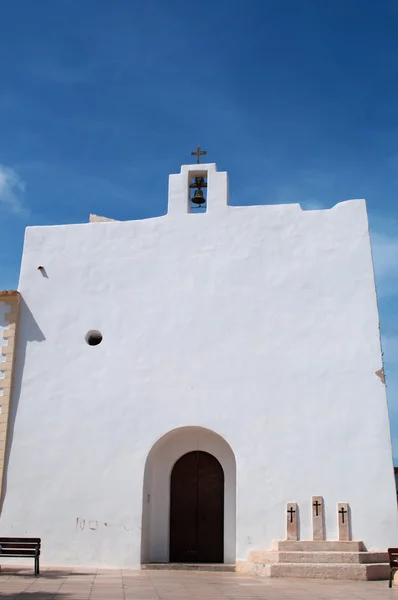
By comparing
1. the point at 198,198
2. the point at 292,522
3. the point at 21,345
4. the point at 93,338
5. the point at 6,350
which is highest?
the point at 198,198

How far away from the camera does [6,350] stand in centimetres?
1296

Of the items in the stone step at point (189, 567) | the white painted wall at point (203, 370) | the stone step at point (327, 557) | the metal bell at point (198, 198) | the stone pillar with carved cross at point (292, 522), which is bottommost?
the stone step at point (189, 567)

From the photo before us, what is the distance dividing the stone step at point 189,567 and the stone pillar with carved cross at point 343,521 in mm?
1961

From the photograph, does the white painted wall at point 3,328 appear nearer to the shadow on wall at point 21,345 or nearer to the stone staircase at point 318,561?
the shadow on wall at point 21,345

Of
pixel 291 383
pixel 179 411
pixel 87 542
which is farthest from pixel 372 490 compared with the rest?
pixel 87 542

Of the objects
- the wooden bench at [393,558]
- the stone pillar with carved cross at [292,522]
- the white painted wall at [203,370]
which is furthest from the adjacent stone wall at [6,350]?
the wooden bench at [393,558]

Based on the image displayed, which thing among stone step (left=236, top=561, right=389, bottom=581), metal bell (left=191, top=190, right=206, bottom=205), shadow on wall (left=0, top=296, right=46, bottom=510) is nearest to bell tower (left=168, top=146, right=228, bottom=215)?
metal bell (left=191, top=190, right=206, bottom=205)

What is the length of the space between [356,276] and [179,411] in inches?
169

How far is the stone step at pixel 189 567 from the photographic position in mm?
10984

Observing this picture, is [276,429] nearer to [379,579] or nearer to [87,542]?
[379,579]

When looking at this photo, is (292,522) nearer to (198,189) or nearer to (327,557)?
(327,557)

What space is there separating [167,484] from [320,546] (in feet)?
10.3

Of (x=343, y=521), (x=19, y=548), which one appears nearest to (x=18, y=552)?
(x=19, y=548)

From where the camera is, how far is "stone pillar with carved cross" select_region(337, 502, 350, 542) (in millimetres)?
10836
